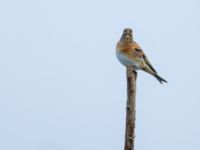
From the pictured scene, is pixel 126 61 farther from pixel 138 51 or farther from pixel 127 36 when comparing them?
pixel 127 36

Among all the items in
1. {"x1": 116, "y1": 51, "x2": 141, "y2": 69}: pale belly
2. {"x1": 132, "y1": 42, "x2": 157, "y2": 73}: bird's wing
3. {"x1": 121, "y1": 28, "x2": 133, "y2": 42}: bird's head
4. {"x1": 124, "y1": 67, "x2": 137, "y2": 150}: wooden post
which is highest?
{"x1": 121, "y1": 28, "x2": 133, "y2": 42}: bird's head

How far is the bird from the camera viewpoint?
829 inches

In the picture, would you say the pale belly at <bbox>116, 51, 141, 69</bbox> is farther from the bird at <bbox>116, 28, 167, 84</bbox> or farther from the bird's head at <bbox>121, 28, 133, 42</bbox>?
the bird's head at <bbox>121, 28, 133, 42</bbox>

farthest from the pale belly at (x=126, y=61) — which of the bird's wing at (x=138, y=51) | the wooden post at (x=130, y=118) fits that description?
the wooden post at (x=130, y=118)

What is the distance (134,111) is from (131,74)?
2.94 feet

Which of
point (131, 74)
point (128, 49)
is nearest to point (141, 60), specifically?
point (128, 49)

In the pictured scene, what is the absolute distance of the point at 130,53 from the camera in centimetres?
2109

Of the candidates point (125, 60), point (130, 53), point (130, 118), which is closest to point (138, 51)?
point (130, 53)

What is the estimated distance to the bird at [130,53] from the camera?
69.1 feet

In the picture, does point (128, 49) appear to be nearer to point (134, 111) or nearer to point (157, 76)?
point (157, 76)

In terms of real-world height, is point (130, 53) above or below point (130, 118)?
above

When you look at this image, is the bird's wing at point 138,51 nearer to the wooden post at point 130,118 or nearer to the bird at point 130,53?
the bird at point 130,53

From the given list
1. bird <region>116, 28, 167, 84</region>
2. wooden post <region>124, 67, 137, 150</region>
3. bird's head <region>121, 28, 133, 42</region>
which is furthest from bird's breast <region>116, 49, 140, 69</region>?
wooden post <region>124, 67, 137, 150</region>

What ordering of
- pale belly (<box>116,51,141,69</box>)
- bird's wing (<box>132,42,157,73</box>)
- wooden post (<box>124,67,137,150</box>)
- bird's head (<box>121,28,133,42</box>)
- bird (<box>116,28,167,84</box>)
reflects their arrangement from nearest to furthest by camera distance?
wooden post (<box>124,67,137,150</box>) → pale belly (<box>116,51,141,69</box>) → bird (<box>116,28,167,84</box>) → bird's wing (<box>132,42,157,73</box>) → bird's head (<box>121,28,133,42</box>)
